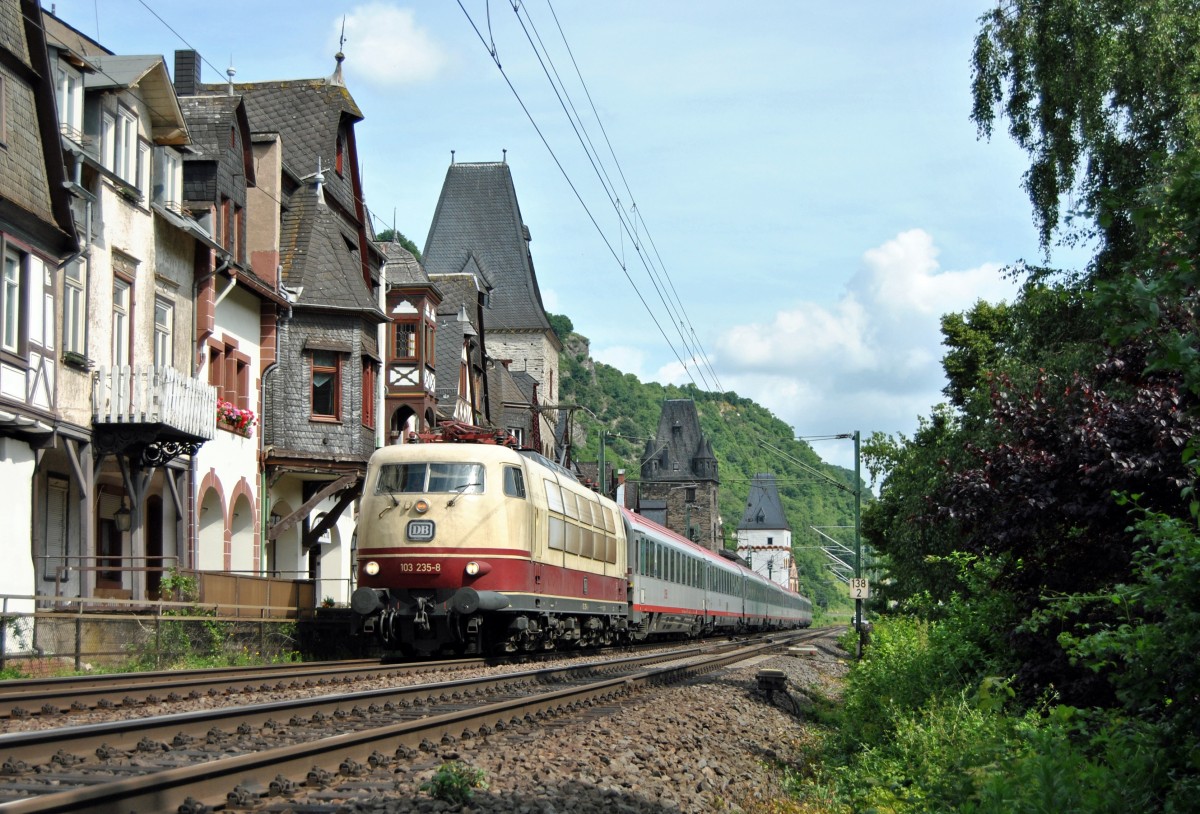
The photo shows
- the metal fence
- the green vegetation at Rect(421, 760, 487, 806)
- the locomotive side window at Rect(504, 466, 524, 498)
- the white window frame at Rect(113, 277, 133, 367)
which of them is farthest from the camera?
the white window frame at Rect(113, 277, 133, 367)

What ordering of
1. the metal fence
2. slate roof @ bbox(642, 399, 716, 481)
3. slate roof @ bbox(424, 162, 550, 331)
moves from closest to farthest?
the metal fence
slate roof @ bbox(424, 162, 550, 331)
slate roof @ bbox(642, 399, 716, 481)

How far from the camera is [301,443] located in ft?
108

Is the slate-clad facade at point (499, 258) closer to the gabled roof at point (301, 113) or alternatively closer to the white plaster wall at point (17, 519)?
the gabled roof at point (301, 113)

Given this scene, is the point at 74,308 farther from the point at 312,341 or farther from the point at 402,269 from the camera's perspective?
the point at 402,269

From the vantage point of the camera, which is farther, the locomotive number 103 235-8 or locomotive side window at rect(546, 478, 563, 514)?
locomotive side window at rect(546, 478, 563, 514)

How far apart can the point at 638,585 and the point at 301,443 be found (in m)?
8.45

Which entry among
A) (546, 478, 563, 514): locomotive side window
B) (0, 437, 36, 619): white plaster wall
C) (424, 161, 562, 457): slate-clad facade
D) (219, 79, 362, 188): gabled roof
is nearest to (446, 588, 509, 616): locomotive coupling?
(546, 478, 563, 514): locomotive side window

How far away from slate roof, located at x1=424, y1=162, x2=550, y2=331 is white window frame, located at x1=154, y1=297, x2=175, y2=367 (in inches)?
2309

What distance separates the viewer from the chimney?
34.8 metres

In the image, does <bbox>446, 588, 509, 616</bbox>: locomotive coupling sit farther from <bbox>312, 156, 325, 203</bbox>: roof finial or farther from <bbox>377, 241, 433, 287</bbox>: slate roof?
<bbox>377, 241, 433, 287</bbox>: slate roof

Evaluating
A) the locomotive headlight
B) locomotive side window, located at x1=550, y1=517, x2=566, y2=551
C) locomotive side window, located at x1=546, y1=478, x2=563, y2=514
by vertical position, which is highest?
locomotive side window, located at x1=546, y1=478, x2=563, y2=514

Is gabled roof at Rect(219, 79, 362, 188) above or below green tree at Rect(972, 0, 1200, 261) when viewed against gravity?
above

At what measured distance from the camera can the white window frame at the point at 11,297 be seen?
68.0ft

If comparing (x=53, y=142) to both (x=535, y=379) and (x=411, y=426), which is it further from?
(x=535, y=379)
